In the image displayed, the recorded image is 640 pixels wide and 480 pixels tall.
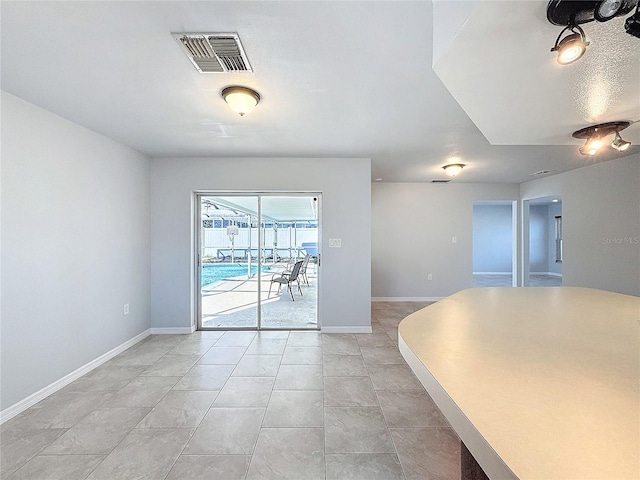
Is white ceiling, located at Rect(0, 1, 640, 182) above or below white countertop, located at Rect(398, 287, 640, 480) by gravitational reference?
above

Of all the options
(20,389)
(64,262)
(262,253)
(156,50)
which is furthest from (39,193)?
(262,253)

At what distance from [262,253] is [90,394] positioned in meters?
2.38

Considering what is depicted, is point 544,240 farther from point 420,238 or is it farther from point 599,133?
point 599,133

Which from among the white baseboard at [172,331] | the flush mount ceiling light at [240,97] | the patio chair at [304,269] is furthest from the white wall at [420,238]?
the flush mount ceiling light at [240,97]

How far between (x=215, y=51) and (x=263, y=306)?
4.29 meters

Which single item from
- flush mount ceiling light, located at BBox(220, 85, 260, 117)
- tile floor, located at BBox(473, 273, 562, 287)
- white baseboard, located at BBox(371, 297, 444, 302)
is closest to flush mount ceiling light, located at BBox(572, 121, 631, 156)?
flush mount ceiling light, located at BBox(220, 85, 260, 117)

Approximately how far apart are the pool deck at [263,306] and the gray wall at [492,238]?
636cm

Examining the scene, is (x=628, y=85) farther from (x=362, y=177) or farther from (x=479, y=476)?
(x=362, y=177)

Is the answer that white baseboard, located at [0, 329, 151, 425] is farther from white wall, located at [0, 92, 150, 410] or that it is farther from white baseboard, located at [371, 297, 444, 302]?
white baseboard, located at [371, 297, 444, 302]

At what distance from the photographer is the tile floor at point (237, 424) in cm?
163

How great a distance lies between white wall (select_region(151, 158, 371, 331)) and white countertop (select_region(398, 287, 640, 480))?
251cm

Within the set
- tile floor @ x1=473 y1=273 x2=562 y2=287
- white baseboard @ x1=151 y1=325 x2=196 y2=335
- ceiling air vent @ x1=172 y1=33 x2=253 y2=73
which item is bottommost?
white baseboard @ x1=151 y1=325 x2=196 y2=335

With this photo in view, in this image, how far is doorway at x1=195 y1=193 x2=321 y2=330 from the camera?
412 cm

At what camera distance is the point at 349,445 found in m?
1.80
